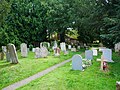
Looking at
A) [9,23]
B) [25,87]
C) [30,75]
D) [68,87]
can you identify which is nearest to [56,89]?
[68,87]

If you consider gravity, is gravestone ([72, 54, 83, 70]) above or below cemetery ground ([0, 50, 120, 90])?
above

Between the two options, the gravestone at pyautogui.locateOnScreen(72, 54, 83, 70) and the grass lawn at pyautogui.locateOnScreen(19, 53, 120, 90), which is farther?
the gravestone at pyautogui.locateOnScreen(72, 54, 83, 70)

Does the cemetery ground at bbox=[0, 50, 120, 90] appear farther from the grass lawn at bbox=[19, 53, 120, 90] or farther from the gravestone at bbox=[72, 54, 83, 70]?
the gravestone at bbox=[72, 54, 83, 70]

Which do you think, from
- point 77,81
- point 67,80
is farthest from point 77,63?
point 77,81

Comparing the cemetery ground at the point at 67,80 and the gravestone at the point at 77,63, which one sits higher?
the gravestone at the point at 77,63

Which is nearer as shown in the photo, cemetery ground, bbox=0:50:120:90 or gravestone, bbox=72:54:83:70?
cemetery ground, bbox=0:50:120:90

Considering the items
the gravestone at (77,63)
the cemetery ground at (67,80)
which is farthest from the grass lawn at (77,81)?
the gravestone at (77,63)

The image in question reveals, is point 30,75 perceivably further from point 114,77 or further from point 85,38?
point 85,38

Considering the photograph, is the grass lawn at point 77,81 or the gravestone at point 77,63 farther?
the gravestone at point 77,63

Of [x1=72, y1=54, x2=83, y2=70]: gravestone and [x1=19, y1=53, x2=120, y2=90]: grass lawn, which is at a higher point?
[x1=72, y1=54, x2=83, y2=70]: gravestone

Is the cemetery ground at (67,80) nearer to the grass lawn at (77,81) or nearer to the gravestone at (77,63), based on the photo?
the grass lawn at (77,81)

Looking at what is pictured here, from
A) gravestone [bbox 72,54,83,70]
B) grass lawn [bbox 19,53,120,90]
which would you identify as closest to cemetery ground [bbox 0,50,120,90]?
grass lawn [bbox 19,53,120,90]

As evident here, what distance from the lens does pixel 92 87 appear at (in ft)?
31.1

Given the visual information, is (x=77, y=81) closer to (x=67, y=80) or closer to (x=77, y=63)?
(x=67, y=80)
